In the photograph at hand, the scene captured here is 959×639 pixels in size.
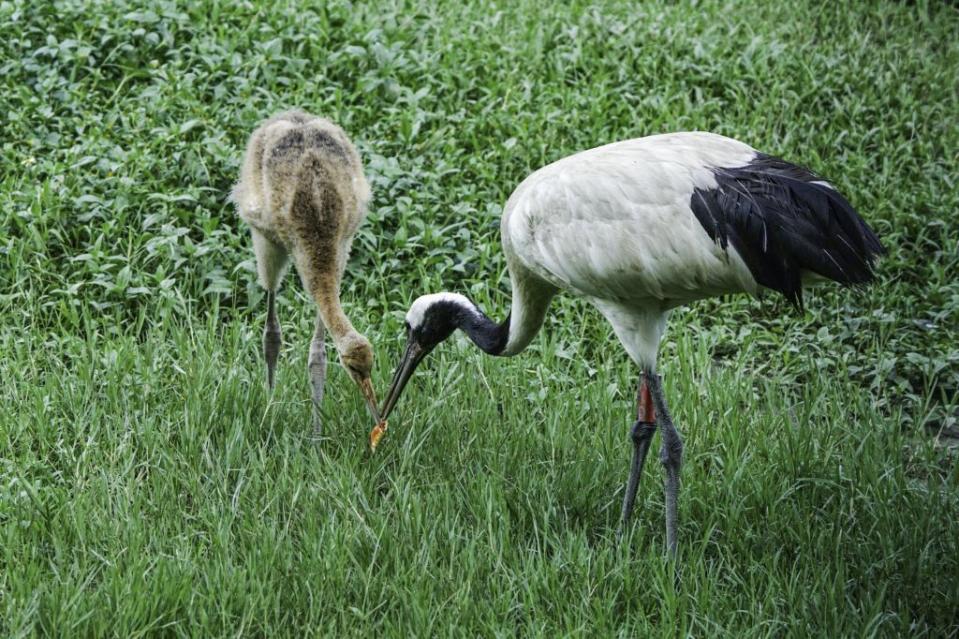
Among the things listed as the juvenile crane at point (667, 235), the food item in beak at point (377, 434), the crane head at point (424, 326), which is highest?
the juvenile crane at point (667, 235)

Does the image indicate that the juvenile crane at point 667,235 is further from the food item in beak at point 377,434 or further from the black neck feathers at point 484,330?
the food item in beak at point 377,434

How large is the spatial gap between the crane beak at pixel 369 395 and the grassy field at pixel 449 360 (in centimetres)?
16

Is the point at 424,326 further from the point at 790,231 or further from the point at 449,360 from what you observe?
the point at 790,231

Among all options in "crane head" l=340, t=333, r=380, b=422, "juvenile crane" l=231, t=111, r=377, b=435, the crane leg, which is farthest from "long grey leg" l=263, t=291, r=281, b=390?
the crane leg

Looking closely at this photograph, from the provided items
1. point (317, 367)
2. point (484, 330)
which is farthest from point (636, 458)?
point (317, 367)

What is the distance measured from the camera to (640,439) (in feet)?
15.8

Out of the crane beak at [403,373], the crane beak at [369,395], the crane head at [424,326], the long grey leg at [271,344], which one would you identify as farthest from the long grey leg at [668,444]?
the long grey leg at [271,344]

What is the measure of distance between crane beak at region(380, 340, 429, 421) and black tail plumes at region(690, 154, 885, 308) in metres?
1.48

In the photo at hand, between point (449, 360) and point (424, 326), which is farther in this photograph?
point (449, 360)

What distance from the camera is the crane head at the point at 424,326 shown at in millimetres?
5113

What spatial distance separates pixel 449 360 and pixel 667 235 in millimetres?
1791

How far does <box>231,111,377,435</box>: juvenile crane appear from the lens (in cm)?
513

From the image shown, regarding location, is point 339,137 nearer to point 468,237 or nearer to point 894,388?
point 468,237

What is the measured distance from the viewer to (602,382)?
219 inches
